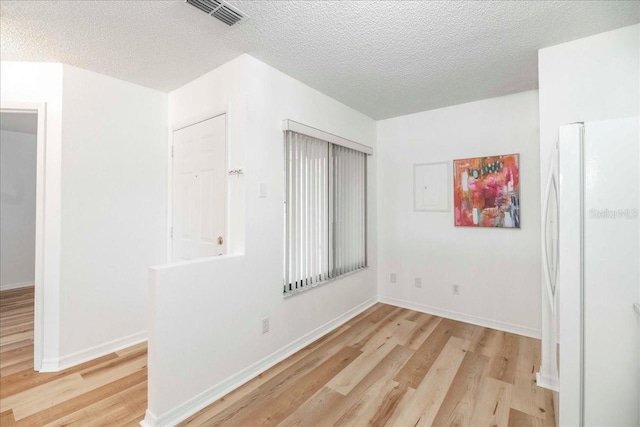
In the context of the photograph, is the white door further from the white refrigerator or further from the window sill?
the white refrigerator

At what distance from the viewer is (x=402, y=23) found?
1.81 metres

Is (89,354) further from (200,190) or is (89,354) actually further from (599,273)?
(599,273)

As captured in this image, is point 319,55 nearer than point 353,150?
Yes

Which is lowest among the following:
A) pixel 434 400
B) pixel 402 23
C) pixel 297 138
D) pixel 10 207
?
pixel 434 400

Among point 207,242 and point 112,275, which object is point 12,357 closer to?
point 112,275

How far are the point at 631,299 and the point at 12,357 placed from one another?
435 centimetres

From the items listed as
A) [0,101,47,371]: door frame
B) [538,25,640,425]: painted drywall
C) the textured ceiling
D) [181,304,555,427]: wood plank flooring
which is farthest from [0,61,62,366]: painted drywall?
[538,25,640,425]: painted drywall

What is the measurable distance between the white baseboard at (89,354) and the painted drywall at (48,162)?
4 centimetres

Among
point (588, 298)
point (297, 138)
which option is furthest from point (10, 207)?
point (588, 298)

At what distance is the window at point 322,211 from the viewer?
2648 millimetres

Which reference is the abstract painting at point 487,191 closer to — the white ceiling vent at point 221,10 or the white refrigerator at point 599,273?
the white refrigerator at point 599,273

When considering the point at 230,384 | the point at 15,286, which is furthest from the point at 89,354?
the point at 15,286

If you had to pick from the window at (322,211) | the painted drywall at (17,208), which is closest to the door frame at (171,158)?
the window at (322,211)

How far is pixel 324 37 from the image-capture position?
6.46ft
